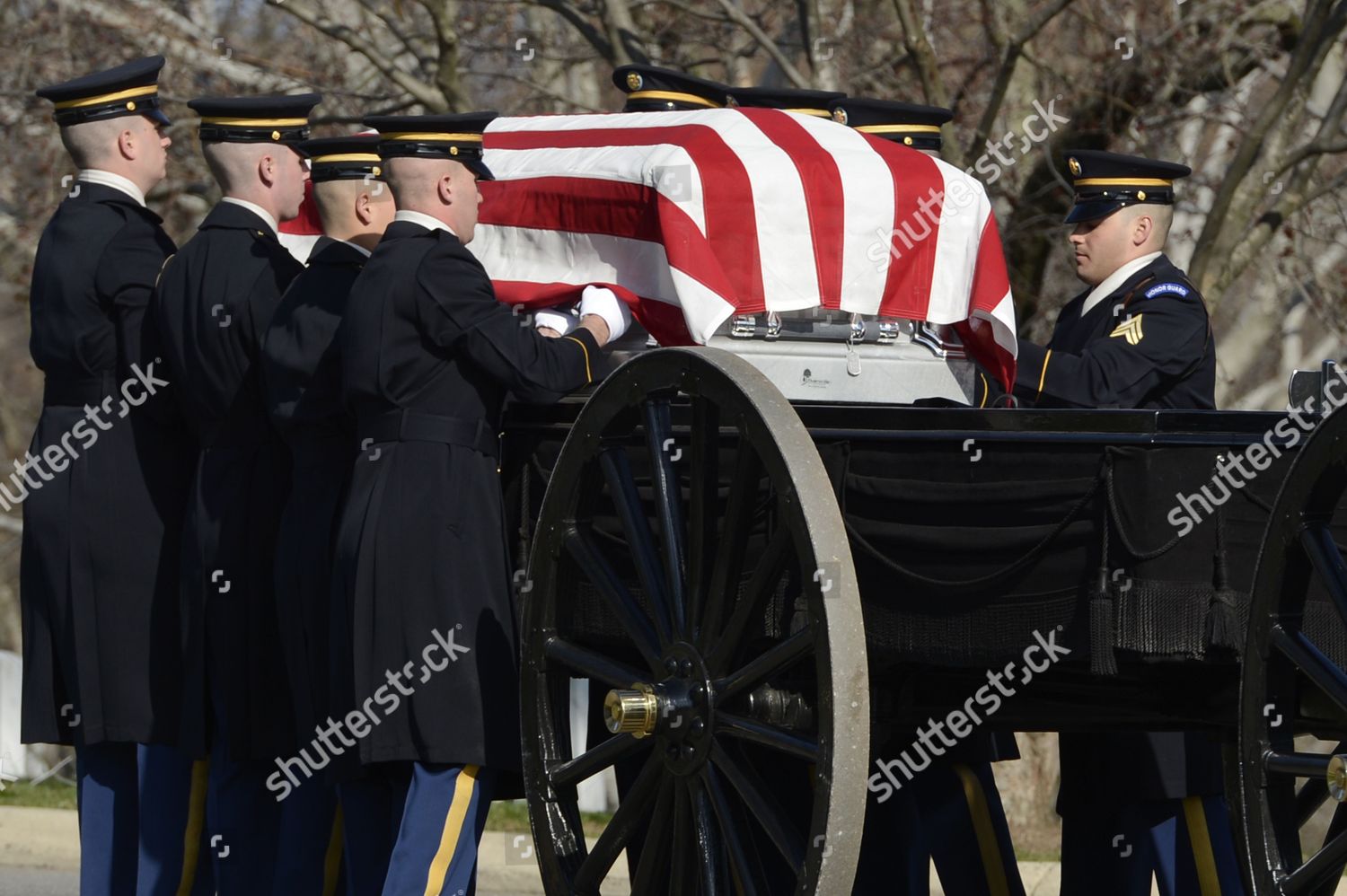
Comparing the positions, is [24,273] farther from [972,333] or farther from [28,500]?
[972,333]

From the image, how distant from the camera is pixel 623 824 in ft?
12.4

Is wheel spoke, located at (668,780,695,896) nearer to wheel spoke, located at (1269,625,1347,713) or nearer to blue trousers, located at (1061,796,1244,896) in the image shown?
wheel spoke, located at (1269,625,1347,713)

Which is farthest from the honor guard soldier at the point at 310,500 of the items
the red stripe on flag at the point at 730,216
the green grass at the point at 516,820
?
the green grass at the point at 516,820

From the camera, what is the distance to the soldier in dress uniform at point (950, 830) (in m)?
4.87

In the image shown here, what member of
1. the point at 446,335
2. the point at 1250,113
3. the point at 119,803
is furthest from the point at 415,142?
the point at 1250,113

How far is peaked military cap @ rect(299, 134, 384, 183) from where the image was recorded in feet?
16.0

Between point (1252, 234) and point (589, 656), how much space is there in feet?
14.5

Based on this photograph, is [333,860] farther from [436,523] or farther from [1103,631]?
[1103,631]

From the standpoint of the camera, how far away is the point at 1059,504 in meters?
3.38

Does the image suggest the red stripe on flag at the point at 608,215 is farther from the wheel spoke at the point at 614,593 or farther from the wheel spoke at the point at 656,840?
the wheel spoke at the point at 656,840

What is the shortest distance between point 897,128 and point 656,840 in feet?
8.07

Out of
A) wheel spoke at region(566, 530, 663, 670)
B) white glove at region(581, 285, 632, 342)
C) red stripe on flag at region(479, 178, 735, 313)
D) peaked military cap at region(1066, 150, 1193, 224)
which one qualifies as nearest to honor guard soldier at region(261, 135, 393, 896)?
red stripe on flag at region(479, 178, 735, 313)

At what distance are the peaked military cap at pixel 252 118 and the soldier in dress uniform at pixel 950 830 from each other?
1764mm

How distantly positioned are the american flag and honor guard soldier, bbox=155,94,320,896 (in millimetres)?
594
